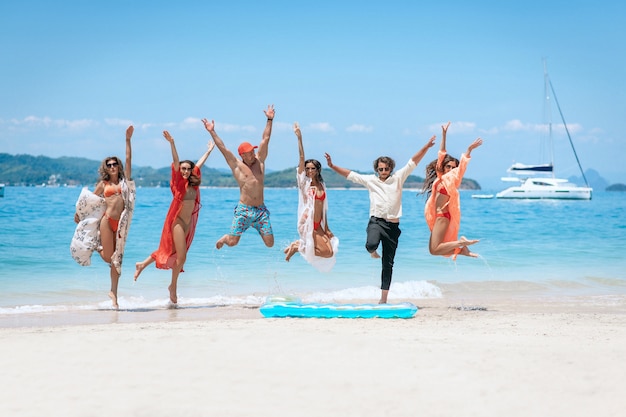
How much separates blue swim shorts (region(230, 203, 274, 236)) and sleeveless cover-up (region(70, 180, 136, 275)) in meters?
1.34

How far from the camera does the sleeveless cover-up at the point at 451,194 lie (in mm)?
8820

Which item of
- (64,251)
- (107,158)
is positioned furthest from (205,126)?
(64,251)

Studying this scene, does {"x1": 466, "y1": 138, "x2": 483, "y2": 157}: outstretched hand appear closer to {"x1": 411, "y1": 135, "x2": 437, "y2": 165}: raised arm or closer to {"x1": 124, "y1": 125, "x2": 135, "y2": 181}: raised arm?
{"x1": 411, "y1": 135, "x2": 437, "y2": 165}: raised arm

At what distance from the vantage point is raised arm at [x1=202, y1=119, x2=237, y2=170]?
9047mm

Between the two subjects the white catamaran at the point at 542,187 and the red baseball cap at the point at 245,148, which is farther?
the white catamaran at the point at 542,187

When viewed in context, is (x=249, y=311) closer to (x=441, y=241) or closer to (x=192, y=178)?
(x=192, y=178)

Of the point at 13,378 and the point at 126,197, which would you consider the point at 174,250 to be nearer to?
the point at 126,197

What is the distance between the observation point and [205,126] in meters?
9.11

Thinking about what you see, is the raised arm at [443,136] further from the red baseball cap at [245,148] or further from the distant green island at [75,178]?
the distant green island at [75,178]

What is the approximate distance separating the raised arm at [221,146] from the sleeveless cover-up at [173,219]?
1.33 ft

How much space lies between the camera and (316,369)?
560cm

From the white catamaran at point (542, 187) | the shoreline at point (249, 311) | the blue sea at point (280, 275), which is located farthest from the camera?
the white catamaran at point (542, 187)

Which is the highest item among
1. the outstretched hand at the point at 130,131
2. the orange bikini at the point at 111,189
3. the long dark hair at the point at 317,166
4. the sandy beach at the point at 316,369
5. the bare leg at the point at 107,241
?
the outstretched hand at the point at 130,131

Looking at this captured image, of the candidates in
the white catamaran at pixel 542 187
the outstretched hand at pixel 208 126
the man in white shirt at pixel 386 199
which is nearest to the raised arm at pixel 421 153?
the man in white shirt at pixel 386 199
